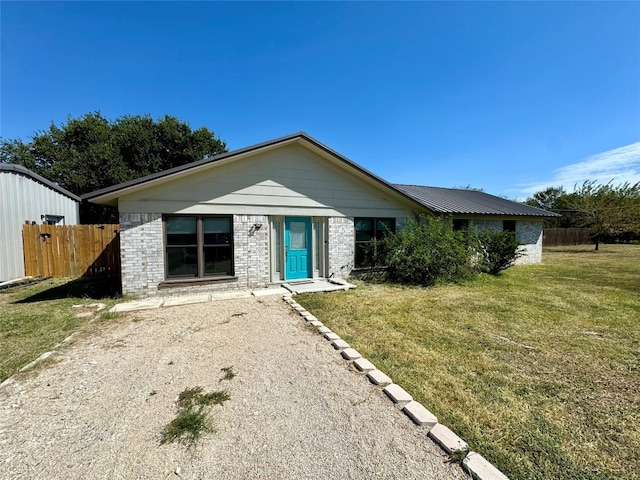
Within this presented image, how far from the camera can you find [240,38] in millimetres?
10164

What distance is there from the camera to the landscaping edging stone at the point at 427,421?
196cm

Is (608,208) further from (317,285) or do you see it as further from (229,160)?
(229,160)

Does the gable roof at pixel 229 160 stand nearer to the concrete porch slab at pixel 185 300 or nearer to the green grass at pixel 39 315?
the green grass at pixel 39 315

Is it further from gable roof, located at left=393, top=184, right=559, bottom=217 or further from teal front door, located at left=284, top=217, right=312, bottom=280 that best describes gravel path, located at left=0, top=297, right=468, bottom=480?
gable roof, located at left=393, top=184, right=559, bottom=217

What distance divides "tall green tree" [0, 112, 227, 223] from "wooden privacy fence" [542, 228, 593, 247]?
112 feet

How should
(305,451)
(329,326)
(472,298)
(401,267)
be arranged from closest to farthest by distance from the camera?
(305,451) < (329,326) < (472,298) < (401,267)

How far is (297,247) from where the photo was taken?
9258 millimetres

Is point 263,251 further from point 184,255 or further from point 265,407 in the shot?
point 265,407

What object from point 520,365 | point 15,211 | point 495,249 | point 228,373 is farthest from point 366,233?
point 15,211

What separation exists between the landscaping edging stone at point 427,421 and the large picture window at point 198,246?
17.1 ft

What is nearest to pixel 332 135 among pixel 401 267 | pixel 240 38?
pixel 240 38

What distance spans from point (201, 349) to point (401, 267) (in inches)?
278

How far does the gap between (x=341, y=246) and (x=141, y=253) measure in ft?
19.7

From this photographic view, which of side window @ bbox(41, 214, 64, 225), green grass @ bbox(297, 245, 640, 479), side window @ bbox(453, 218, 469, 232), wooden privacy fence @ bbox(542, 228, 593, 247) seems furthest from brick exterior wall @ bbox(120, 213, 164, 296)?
wooden privacy fence @ bbox(542, 228, 593, 247)
